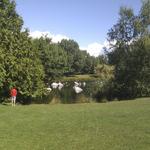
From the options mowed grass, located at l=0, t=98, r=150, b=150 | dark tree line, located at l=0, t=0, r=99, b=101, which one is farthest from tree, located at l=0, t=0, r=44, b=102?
mowed grass, located at l=0, t=98, r=150, b=150

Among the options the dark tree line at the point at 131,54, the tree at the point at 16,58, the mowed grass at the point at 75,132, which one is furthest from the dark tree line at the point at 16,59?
the mowed grass at the point at 75,132

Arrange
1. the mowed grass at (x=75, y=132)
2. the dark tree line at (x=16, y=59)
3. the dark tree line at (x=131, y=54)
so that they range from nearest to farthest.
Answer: the mowed grass at (x=75, y=132)
the dark tree line at (x=16, y=59)
the dark tree line at (x=131, y=54)

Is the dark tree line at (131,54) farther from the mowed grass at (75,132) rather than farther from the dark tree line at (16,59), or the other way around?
the mowed grass at (75,132)

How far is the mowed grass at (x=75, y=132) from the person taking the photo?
59.4 ft

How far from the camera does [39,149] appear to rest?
17.3m

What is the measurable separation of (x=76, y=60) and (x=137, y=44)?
331ft

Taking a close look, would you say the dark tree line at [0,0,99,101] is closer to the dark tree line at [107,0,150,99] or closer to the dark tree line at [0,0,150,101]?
the dark tree line at [0,0,150,101]

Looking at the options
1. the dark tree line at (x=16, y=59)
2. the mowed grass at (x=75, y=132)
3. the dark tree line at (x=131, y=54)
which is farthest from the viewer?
the dark tree line at (x=131, y=54)

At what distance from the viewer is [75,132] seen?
22.0 metres

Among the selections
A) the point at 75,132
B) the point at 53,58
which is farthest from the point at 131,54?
the point at 75,132

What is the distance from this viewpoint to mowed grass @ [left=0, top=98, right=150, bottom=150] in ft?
59.4

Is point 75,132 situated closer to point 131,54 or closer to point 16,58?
point 16,58

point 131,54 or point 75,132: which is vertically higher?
point 131,54

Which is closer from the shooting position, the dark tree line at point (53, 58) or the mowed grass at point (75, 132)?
the mowed grass at point (75, 132)
